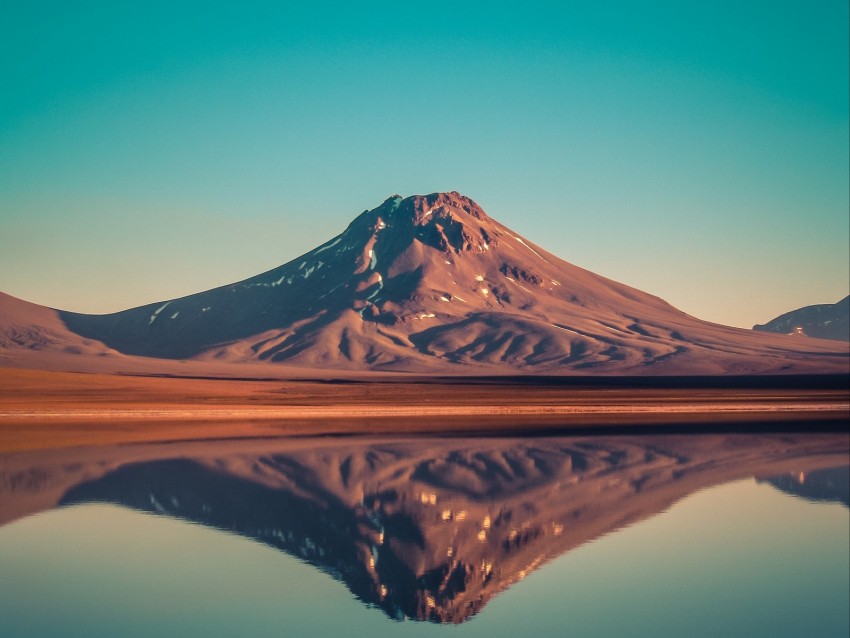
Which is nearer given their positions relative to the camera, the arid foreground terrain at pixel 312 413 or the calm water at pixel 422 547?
the calm water at pixel 422 547

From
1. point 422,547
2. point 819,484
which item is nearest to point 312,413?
point 819,484

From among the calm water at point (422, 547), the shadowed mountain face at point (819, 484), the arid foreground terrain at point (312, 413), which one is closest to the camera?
the calm water at point (422, 547)

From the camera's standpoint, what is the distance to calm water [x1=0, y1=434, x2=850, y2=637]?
646 inches

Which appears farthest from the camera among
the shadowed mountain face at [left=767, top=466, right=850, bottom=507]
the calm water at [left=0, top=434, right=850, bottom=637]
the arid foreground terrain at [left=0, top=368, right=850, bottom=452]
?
the arid foreground terrain at [left=0, top=368, right=850, bottom=452]

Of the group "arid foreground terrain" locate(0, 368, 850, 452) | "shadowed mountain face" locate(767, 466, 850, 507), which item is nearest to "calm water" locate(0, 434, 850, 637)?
"shadowed mountain face" locate(767, 466, 850, 507)

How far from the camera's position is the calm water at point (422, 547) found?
1641cm

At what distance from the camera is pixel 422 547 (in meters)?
21.6

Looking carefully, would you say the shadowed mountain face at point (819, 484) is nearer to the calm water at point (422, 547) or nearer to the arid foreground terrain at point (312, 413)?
the calm water at point (422, 547)

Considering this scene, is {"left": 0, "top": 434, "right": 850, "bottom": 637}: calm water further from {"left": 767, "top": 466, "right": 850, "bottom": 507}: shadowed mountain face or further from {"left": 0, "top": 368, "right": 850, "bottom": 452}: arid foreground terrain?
{"left": 0, "top": 368, "right": 850, "bottom": 452}: arid foreground terrain

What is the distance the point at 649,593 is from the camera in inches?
702

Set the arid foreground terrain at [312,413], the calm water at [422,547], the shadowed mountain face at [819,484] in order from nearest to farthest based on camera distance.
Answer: the calm water at [422,547] → the shadowed mountain face at [819,484] → the arid foreground terrain at [312,413]

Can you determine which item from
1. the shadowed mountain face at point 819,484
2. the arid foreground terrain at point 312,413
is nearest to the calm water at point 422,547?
the shadowed mountain face at point 819,484

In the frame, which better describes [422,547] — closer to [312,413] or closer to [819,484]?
[819,484]

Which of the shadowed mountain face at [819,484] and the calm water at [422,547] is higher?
the shadowed mountain face at [819,484]
